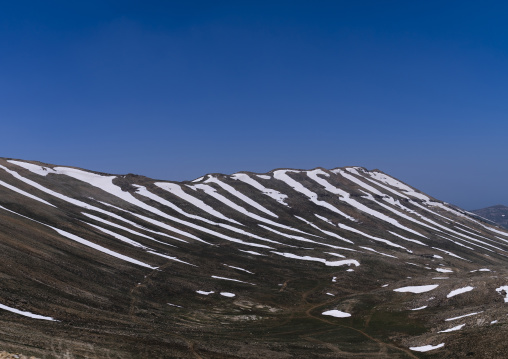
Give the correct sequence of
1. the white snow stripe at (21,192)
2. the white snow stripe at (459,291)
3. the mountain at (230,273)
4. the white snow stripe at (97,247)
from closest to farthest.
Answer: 1. the mountain at (230,273)
2. the white snow stripe at (459,291)
3. the white snow stripe at (97,247)
4. the white snow stripe at (21,192)

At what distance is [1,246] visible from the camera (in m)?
56.1

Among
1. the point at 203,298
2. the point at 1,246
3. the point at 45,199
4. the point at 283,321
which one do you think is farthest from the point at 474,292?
the point at 45,199

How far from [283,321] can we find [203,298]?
1631 cm

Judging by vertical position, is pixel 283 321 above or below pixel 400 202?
below

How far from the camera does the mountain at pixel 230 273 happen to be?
1572 inches

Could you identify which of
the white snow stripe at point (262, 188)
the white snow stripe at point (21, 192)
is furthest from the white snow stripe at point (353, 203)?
the white snow stripe at point (21, 192)

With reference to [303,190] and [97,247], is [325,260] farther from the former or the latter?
[303,190]

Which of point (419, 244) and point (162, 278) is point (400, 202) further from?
point (162, 278)

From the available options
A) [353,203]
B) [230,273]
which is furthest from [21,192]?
[353,203]

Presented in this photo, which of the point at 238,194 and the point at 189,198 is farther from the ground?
the point at 238,194

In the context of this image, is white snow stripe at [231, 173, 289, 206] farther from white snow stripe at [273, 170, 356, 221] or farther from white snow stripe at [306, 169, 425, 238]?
white snow stripe at [306, 169, 425, 238]

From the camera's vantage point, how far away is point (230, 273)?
85750 mm

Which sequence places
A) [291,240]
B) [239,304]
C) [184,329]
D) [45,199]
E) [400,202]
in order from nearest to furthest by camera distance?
[184,329]
[239,304]
[45,199]
[291,240]
[400,202]

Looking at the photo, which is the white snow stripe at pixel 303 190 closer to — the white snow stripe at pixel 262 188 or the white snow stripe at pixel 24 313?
the white snow stripe at pixel 262 188
